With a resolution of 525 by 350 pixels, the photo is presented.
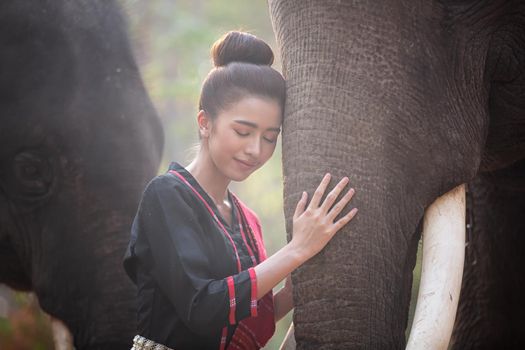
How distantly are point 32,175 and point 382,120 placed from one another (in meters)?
1.41

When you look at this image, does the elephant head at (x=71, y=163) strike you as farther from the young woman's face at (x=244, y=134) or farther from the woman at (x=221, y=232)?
the young woman's face at (x=244, y=134)

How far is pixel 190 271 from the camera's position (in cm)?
189

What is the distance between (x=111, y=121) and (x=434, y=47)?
49.3 inches

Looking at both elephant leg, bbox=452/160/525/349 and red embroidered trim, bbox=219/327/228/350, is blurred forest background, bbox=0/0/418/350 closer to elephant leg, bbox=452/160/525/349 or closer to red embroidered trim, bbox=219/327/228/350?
elephant leg, bbox=452/160/525/349

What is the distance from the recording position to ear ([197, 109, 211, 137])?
6.83 ft

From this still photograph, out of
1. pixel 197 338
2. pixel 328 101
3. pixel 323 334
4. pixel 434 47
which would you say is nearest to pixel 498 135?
pixel 434 47

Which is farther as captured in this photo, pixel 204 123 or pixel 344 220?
pixel 204 123

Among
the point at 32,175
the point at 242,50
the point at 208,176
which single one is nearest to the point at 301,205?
the point at 208,176

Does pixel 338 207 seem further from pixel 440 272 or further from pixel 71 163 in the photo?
pixel 71 163

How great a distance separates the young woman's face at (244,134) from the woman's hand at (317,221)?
0.19m

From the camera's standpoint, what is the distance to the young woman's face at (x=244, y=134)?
2.00 meters

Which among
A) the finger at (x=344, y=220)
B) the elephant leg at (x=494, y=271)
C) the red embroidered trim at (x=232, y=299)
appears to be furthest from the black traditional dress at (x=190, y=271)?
the elephant leg at (x=494, y=271)

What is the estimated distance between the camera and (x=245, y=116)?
2.00 metres

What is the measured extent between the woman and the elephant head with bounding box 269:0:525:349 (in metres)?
0.05
